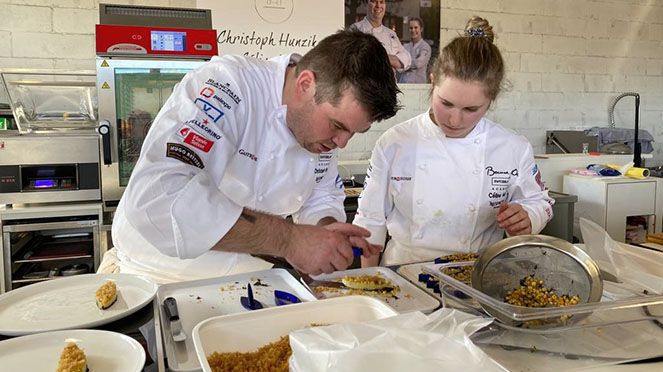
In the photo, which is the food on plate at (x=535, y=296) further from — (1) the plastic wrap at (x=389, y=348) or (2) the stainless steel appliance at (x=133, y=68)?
(2) the stainless steel appliance at (x=133, y=68)

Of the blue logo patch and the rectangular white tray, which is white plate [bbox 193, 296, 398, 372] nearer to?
the rectangular white tray

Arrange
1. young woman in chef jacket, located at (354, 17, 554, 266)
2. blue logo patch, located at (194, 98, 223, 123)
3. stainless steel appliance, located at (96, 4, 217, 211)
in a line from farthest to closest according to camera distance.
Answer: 1. stainless steel appliance, located at (96, 4, 217, 211)
2. young woman in chef jacket, located at (354, 17, 554, 266)
3. blue logo patch, located at (194, 98, 223, 123)

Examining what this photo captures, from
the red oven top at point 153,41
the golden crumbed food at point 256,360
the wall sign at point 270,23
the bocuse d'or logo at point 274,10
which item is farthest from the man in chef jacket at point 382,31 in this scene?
the golden crumbed food at point 256,360

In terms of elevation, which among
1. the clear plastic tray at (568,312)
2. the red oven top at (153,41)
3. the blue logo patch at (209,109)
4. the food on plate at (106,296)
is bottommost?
the food on plate at (106,296)

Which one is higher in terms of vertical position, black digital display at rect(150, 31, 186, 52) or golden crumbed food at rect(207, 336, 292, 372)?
black digital display at rect(150, 31, 186, 52)

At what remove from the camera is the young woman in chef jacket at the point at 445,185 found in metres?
1.89

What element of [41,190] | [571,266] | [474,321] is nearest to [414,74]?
[41,190]

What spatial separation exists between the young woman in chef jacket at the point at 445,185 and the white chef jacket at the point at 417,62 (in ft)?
6.58

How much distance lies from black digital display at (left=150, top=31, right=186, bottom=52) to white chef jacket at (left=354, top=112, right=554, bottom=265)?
4.78 ft

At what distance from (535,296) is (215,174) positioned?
0.88 m

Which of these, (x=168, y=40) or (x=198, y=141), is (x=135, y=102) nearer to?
(x=168, y=40)

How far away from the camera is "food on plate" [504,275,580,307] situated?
3.64 feet

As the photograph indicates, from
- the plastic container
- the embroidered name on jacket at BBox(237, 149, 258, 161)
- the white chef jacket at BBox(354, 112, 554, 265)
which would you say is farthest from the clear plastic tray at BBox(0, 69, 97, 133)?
the plastic container

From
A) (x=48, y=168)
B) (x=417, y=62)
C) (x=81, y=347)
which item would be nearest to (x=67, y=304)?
(x=81, y=347)
